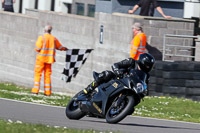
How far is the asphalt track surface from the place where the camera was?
10445 mm

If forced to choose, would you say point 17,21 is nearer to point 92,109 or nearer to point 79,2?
point 79,2

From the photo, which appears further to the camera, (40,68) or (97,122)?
(40,68)

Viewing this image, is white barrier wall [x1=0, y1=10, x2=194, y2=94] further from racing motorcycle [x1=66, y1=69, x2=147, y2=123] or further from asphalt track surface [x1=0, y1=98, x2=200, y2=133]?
racing motorcycle [x1=66, y1=69, x2=147, y2=123]

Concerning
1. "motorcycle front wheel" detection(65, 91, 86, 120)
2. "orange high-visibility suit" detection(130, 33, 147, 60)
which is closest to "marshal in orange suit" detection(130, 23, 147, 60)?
"orange high-visibility suit" detection(130, 33, 147, 60)

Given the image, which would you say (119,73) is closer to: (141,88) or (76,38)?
(141,88)

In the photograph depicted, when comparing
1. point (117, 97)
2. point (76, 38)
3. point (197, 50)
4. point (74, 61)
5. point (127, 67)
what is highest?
point (76, 38)

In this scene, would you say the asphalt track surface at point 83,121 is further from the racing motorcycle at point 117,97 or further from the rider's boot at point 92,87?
the rider's boot at point 92,87

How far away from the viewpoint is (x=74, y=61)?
62.8 feet

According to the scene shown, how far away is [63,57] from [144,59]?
1102cm

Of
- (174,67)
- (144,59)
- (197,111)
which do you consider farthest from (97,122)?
(174,67)

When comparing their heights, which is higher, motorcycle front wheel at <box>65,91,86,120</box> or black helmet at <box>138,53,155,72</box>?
black helmet at <box>138,53,155,72</box>

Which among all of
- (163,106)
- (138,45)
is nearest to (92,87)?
(163,106)

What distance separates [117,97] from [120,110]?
0.23 metres

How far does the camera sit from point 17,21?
934 inches
